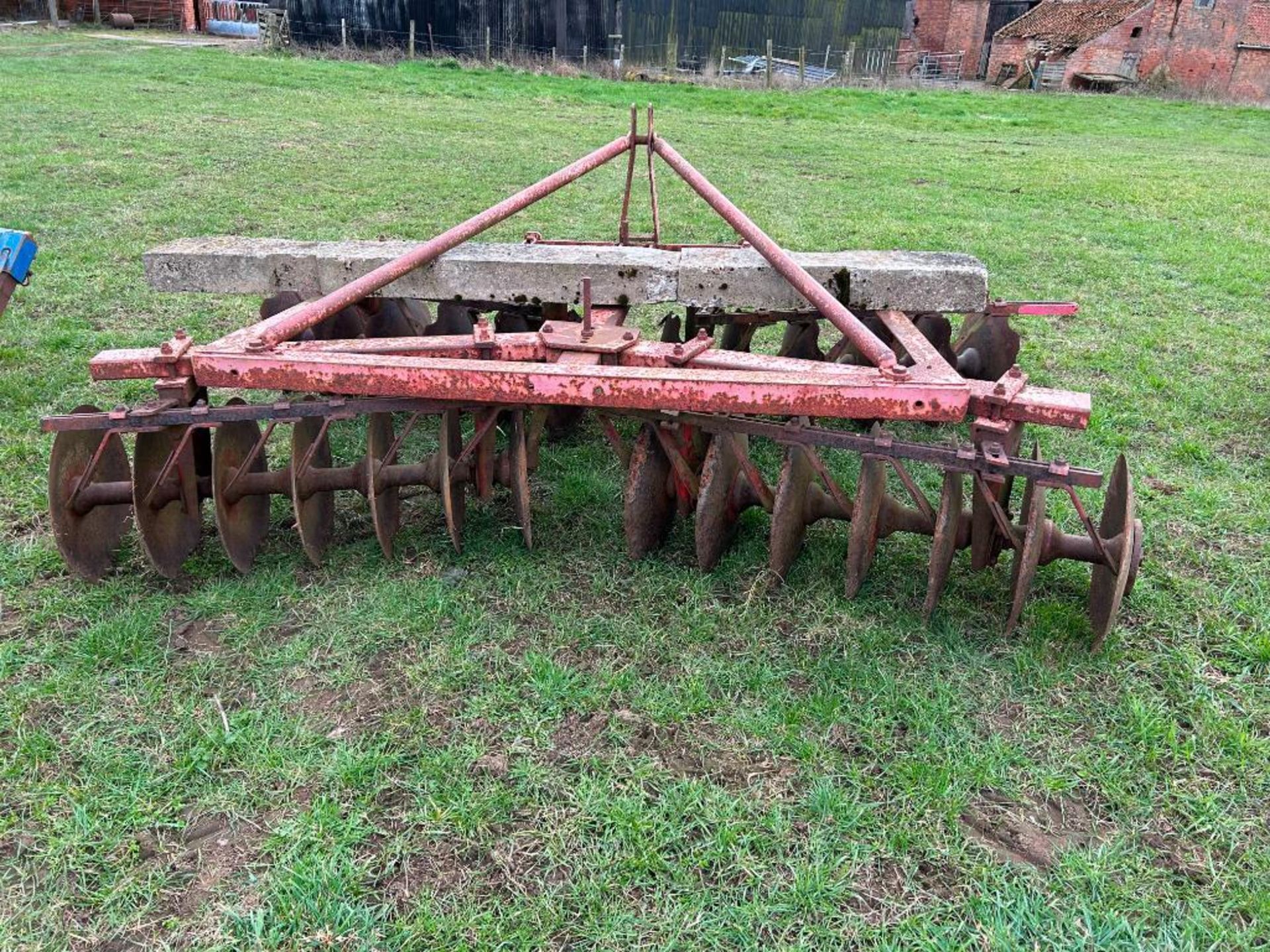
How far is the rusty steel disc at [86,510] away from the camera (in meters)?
3.01

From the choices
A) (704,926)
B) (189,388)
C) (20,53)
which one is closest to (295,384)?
(189,388)

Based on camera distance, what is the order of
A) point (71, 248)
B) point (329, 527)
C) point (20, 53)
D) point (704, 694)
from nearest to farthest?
1. point (704, 694)
2. point (329, 527)
3. point (71, 248)
4. point (20, 53)

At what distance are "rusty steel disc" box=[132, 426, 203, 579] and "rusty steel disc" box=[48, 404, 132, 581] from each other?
119 millimetres

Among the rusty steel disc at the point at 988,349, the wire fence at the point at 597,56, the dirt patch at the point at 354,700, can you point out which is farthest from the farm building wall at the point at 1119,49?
the dirt patch at the point at 354,700

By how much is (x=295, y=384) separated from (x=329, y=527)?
0.64 meters

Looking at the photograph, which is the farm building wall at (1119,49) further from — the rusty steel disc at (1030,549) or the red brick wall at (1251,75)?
the rusty steel disc at (1030,549)

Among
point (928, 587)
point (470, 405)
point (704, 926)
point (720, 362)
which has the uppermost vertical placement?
point (720, 362)

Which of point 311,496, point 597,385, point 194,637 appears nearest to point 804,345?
point 597,385

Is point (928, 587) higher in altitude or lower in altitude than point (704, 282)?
lower

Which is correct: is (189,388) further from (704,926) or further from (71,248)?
(71,248)

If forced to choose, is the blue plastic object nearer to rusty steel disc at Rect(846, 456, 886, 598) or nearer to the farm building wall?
rusty steel disc at Rect(846, 456, 886, 598)

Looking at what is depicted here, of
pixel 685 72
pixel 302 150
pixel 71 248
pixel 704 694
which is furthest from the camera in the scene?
pixel 685 72

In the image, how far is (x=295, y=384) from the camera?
2969 millimetres

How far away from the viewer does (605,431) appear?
3.25 meters
